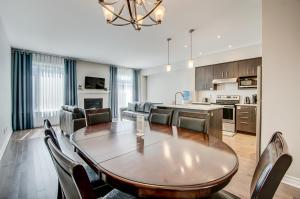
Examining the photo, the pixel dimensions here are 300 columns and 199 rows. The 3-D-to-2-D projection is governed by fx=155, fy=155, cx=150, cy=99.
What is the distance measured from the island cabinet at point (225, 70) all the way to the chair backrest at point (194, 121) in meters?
3.78

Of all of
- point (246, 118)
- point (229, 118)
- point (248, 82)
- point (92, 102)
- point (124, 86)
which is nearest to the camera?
point (246, 118)

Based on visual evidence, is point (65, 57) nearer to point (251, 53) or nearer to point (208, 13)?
point (208, 13)

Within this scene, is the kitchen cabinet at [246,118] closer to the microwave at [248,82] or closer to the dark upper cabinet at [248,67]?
the microwave at [248,82]

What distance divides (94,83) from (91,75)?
391 millimetres

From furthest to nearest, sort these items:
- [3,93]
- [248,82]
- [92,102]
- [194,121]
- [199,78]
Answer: [92,102], [199,78], [248,82], [3,93], [194,121]

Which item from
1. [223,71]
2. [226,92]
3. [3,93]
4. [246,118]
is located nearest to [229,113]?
[246,118]

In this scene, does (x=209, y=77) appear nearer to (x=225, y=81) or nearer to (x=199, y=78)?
(x=199, y=78)

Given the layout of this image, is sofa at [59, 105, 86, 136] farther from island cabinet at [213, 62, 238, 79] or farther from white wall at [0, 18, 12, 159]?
island cabinet at [213, 62, 238, 79]

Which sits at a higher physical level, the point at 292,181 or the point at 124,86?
the point at 124,86

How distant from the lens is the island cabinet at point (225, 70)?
16.8 ft

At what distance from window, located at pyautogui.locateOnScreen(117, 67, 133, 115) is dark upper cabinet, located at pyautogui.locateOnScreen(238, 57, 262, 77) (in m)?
5.44

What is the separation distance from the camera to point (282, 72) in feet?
6.56

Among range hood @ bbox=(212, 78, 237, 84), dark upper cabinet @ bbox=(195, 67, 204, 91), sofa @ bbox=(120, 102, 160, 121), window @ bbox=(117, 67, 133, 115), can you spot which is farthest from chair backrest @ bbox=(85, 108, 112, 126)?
window @ bbox=(117, 67, 133, 115)

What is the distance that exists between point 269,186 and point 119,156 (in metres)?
0.90
